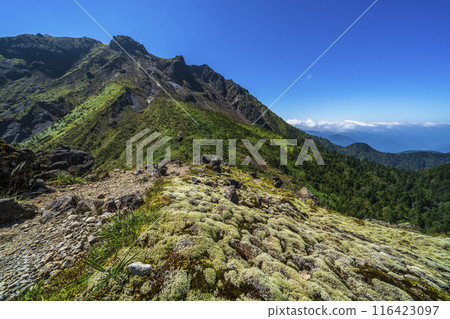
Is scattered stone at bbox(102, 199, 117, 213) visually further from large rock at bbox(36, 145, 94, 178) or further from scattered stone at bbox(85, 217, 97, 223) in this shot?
large rock at bbox(36, 145, 94, 178)

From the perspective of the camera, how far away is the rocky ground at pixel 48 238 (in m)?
5.69

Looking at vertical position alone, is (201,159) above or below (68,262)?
above

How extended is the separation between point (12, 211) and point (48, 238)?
3.36m

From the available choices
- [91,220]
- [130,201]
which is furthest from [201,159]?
[91,220]

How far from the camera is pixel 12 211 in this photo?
334 inches

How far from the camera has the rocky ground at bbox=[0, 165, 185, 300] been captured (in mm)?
5688

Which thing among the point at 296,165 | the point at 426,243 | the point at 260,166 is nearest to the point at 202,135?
the point at 260,166

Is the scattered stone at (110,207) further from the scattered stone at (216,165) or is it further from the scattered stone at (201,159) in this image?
the scattered stone at (201,159)

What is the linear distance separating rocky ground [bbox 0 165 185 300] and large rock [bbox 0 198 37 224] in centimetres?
30

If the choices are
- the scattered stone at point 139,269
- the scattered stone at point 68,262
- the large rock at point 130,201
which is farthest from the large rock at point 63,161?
the scattered stone at point 139,269

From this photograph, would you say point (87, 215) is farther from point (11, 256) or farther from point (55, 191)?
point (55, 191)

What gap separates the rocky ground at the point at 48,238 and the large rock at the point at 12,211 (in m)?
0.30

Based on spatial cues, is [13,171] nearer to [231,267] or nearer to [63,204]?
[63,204]
